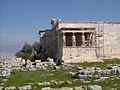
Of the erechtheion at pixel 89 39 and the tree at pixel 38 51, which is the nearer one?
the erechtheion at pixel 89 39

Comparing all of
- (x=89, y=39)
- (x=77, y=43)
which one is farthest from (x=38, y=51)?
(x=89, y=39)

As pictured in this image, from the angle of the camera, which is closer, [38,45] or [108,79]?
[108,79]

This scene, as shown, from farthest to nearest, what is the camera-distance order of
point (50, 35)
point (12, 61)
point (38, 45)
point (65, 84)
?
point (50, 35), point (38, 45), point (12, 61), point (65, 84)

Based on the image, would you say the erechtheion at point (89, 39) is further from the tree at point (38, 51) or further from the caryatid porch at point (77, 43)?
the tree at point (38, 51)

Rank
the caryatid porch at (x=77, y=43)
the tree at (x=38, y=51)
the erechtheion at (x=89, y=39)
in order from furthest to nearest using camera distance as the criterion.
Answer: the tree at (x=38, y=51) < the erechtheion at (x=89, y=39) < the caryatid porch at (x=77, y=43)

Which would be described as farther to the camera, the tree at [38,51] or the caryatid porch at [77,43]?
the tree at [38,51]

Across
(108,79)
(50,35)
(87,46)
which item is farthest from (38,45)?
(108,79)

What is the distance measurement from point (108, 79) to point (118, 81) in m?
0.98

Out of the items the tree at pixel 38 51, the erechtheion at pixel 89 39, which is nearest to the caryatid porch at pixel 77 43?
the erechtheion at pixel 89 39

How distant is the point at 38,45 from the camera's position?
54.2 m

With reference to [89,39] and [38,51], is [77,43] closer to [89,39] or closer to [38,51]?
[89,39]

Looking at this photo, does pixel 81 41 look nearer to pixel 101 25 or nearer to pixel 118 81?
pixel 101 25

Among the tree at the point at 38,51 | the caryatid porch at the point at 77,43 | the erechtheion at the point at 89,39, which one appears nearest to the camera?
the caryatid porch at the point at 77,43

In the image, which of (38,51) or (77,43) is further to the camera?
(38,51)
